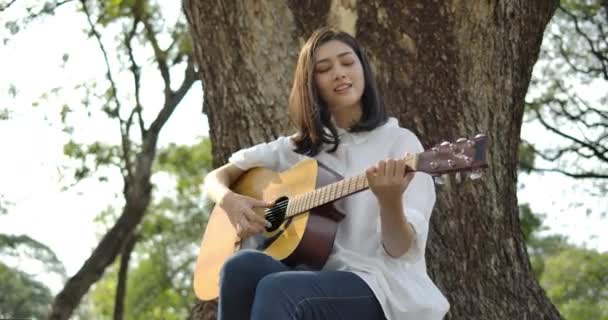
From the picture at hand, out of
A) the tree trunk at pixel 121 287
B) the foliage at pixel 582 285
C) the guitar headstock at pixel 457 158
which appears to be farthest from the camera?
the foliage at pixel 582 285

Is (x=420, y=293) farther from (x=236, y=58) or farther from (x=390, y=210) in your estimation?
(x=236, y=58)

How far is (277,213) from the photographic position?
3.80m

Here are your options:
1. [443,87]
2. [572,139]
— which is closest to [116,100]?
[572,139]

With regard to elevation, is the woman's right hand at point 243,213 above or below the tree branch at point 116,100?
below

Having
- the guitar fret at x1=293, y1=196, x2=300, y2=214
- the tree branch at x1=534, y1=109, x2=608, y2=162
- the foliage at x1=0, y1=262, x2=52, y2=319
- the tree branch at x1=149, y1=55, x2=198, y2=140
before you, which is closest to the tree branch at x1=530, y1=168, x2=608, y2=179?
the tree branch at x1=534, y1=109, x2=608, y2=162

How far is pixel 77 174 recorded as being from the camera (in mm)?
12984

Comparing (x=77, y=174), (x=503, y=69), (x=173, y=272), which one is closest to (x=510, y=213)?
(x=503, y=69)

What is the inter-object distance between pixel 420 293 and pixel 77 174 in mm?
10122

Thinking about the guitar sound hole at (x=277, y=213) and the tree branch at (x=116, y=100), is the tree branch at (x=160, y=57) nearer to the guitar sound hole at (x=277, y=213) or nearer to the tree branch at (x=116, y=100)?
the tree branch at (x=116, y=100)

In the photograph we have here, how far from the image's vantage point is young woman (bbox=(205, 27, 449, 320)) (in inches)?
125

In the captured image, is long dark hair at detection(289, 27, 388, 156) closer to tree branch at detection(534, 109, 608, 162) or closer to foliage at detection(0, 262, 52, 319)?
tree branch at detection(534, 109, 608, 162)

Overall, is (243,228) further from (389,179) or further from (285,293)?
(389,179)

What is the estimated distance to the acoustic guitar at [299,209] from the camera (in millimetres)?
3084

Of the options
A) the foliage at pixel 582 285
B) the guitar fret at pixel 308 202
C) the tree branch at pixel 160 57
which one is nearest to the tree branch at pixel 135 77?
the tree branch at pixel 160 57
